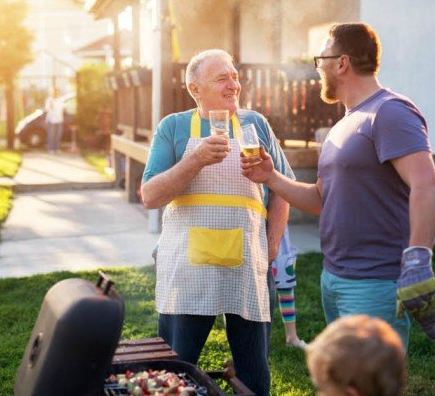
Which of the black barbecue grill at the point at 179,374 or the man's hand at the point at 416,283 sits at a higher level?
the man's hand at the point at 416,283

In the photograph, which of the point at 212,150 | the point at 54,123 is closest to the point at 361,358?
the point at 212,150

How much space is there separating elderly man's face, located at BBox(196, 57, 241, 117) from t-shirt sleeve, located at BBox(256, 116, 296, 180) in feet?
0.65

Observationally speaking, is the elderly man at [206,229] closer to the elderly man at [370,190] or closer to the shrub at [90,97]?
the elderly man at [370,190]

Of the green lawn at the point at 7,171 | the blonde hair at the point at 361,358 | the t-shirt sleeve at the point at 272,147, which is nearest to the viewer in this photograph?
the blonde hair at the point at 361,358

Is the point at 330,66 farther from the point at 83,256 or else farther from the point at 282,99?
the point at 282,99

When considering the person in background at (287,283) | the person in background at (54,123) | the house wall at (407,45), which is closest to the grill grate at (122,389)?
the person in background at (287,283)

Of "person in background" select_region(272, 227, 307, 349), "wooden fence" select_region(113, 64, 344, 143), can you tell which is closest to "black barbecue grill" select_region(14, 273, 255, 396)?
"person in background" select_region(272, 227, 307, 349)

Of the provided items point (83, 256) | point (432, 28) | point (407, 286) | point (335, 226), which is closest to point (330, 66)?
point (335, 226)

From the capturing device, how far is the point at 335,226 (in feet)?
10.8

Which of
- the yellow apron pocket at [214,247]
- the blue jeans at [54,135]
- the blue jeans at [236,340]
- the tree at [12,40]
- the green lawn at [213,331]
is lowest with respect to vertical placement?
the green lawn at [213,331]

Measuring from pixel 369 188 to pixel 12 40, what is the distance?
80.7 feet

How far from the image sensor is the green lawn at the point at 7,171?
1218 centimetres

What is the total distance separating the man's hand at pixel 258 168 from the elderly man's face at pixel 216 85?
12.6 inches

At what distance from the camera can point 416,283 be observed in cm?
291
